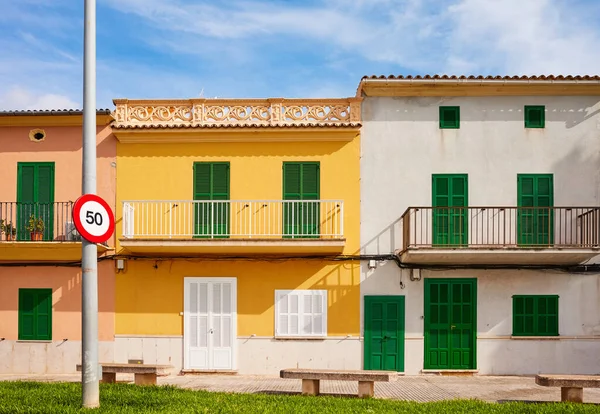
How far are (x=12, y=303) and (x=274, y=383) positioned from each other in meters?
7.43

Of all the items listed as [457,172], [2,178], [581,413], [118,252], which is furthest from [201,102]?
[581,413]

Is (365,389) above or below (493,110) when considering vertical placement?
below

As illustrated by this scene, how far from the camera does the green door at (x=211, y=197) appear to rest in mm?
16828

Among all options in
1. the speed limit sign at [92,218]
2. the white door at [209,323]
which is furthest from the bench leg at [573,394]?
the speed limit sign at [92,218]

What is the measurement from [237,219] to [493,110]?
740 centimetres

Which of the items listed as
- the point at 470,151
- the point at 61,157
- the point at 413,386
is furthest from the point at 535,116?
the point at 61,157

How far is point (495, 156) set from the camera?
55.8 ft

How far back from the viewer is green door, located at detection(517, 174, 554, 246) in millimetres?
16594

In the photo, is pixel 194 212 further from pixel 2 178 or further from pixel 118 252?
pixel 2 178

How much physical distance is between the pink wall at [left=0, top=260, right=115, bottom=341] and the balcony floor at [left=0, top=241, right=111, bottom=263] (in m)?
0.24

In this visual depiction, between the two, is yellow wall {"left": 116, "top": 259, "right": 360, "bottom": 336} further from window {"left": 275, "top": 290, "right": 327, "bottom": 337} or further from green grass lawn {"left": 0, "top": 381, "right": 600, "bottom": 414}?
green grass lawn {"left": 0, "top": 381, "right": 600, "bottom": 414}

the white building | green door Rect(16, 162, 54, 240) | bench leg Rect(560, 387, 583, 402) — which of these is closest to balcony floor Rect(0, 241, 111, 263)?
green door Rect(16, 162, 54, 240)

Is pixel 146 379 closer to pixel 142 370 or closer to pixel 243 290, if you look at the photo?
pixel 142 370

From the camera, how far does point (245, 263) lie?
17.0m
